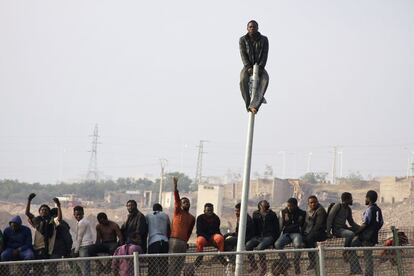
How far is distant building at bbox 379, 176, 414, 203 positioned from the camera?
112188 millimetres

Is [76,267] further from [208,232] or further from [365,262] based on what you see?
[365,262]

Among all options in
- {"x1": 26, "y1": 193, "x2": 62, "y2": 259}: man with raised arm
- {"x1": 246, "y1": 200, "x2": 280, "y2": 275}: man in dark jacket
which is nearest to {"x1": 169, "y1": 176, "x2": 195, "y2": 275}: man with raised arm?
{"x1": 246, "y1": 200, "x2": 280, "y2": 275}: man in dark jacket

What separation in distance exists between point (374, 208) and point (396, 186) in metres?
101

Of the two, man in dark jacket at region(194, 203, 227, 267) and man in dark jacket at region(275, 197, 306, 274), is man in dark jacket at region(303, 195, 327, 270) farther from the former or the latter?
man in dark jacket at region(194, 203, 227, 267)

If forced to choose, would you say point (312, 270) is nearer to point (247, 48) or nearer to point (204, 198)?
point (247, 48)

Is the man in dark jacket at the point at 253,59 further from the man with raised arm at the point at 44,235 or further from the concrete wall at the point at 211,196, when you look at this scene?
the concrete wall at the point at 211,196

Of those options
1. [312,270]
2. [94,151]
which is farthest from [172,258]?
[94,151]

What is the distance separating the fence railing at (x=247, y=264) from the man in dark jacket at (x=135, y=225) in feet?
5.90

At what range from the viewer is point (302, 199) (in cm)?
12069

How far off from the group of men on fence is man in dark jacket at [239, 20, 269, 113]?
3.00m

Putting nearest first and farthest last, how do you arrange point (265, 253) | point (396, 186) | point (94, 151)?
point (265, 253) < point (396, 186) < point (94, 151)

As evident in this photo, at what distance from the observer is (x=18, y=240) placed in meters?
15.4

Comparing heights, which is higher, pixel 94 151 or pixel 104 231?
pixel 94 151

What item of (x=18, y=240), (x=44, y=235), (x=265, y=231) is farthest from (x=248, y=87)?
(x=18, y=240)
